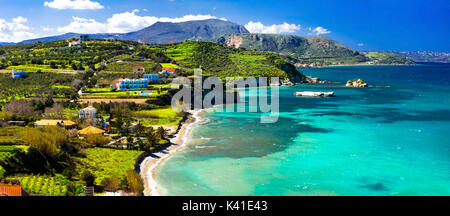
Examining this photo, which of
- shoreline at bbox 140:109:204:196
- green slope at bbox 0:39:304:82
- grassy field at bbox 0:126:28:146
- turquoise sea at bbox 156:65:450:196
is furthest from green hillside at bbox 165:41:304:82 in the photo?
grassy field at bbox 0:126:28:146

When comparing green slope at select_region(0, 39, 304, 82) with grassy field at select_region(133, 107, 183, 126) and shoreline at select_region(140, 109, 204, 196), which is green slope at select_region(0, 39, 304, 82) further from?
shoreline at select_region(140, 109, 204, 196)

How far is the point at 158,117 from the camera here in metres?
51.2

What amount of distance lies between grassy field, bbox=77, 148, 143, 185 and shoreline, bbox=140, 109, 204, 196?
4.08 feet

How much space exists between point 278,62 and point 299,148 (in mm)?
93783

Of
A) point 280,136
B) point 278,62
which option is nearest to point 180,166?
point 280,136

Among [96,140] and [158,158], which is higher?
[96,140]

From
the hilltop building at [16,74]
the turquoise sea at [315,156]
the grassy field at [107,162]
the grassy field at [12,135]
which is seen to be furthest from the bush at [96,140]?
the hilltop building at [16,74]

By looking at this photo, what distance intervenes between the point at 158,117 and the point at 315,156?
25.8 m

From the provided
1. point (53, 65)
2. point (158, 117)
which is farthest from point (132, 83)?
point (53, 65)

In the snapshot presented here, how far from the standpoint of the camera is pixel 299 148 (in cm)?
3753

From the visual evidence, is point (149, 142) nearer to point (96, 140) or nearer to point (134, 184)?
point (96, 140)

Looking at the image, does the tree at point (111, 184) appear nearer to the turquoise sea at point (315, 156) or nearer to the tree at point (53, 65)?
the turquoise sea at point (315, 156)

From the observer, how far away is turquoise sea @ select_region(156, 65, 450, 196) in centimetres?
2656
